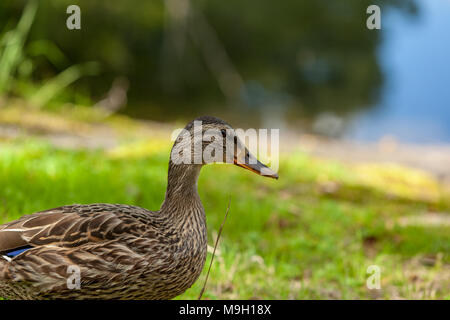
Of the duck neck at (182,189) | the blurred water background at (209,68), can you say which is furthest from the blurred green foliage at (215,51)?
the duck neck at (182,189)

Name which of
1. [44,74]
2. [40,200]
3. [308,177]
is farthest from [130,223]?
[44,74]

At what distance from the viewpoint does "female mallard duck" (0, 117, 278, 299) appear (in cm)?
281

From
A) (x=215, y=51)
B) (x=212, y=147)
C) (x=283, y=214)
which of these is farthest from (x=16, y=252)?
(x=215, y=51)

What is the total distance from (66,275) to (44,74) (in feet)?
34.3

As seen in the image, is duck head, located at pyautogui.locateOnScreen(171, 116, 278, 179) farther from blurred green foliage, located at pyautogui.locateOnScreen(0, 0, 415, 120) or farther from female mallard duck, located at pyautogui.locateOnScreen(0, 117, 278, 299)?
blurred green foliage, located at pyautogui.locateOnScreen(0, 0, 415, 120)

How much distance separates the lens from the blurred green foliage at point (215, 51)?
12.7m

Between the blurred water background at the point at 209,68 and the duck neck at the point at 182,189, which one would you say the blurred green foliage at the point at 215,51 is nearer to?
the blurred water background at the point at 209,68

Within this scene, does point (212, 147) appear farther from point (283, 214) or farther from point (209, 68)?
point (209, 68)

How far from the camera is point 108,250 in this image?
286 centimetres

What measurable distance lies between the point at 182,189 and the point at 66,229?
69 cm

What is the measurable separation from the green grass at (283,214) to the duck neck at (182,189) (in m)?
0.73

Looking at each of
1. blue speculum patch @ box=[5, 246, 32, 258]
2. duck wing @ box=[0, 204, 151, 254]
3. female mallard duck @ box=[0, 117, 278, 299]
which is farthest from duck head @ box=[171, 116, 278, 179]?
blue speculum patch @ box=[5, 246, 32, 258]
